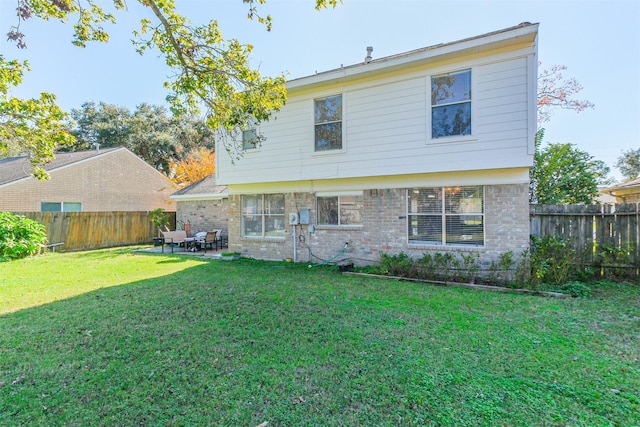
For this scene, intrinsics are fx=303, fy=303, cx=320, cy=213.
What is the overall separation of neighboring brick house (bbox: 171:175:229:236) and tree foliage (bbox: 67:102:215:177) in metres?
12.3

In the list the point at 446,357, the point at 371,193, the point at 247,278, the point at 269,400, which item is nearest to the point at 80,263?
the point at 247,278

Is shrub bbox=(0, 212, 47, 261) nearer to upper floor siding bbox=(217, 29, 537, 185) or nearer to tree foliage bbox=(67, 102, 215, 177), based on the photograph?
upper floor siding bbox=(217, 29, 537, 185)

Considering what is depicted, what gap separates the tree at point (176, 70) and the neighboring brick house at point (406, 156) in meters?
1.95

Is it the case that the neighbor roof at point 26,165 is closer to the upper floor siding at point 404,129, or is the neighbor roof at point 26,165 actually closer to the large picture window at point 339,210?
the upper floor siding at point 404,129

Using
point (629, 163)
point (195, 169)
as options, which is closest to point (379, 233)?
point (195, 169)

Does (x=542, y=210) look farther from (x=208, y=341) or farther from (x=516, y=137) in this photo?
(x=208, y=341)

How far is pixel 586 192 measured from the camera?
9297mm

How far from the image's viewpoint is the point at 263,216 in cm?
1116

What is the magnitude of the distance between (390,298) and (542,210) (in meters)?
4.78

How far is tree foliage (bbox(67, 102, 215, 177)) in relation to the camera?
27.4m

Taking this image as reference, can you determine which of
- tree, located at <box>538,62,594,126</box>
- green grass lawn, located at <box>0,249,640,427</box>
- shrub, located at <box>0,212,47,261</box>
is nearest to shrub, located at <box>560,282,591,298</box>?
green grass lawn, located at <box>0,249,640,427</box>

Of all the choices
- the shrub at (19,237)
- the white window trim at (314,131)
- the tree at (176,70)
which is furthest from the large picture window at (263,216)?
the shrub at (19,237)

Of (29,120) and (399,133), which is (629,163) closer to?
(399,133)

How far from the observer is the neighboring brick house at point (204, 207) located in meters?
15.0
